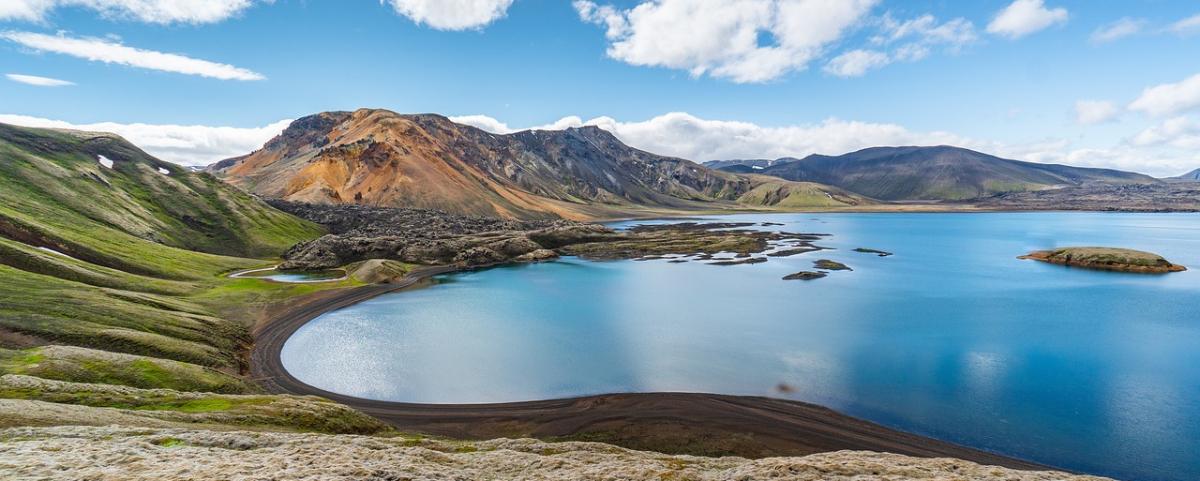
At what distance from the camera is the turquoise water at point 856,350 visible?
3481 centimetres

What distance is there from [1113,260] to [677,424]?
127 metres

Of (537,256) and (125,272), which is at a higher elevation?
(125,272)

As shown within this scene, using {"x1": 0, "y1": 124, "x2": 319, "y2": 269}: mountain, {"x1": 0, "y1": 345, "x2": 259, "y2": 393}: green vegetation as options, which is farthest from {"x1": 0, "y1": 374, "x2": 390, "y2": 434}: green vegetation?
{"x1": 0, "y1": 124, "x2": 319, "y2": 269}: mountain

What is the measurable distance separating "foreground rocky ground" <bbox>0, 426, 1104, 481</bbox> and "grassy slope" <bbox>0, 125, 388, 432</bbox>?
20.9 ft

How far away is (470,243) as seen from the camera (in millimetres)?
131125

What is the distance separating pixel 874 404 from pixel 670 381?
1585 centimetres

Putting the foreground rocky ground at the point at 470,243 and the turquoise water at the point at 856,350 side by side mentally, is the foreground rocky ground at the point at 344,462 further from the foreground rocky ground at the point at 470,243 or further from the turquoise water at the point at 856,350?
the foreground rocky ground at the point at 470,243

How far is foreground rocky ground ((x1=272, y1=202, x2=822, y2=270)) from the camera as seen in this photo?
115 m

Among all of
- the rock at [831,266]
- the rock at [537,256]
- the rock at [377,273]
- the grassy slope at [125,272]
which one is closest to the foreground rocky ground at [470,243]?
the rock at [537,256]

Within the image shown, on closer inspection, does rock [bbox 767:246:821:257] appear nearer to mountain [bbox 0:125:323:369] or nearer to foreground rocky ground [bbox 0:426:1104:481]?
foreground rocky ground [bbox 0:426:1104:481]

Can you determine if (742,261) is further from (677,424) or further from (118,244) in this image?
(118,244)

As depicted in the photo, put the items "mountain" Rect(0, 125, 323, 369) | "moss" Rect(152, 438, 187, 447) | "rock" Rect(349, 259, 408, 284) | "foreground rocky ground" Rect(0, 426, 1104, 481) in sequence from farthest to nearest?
"rock" Rect(349, 259, 408, 284), "mountain" Rect(0, 125, 323, 369), "moss" Rect(152, 438, 187, 447), "foreground rocky ground" Rect(0, 426, 1104, 481)

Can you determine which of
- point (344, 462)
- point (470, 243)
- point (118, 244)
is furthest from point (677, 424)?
point (470, 243)

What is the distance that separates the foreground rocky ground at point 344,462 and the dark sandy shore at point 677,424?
8.41 metres
